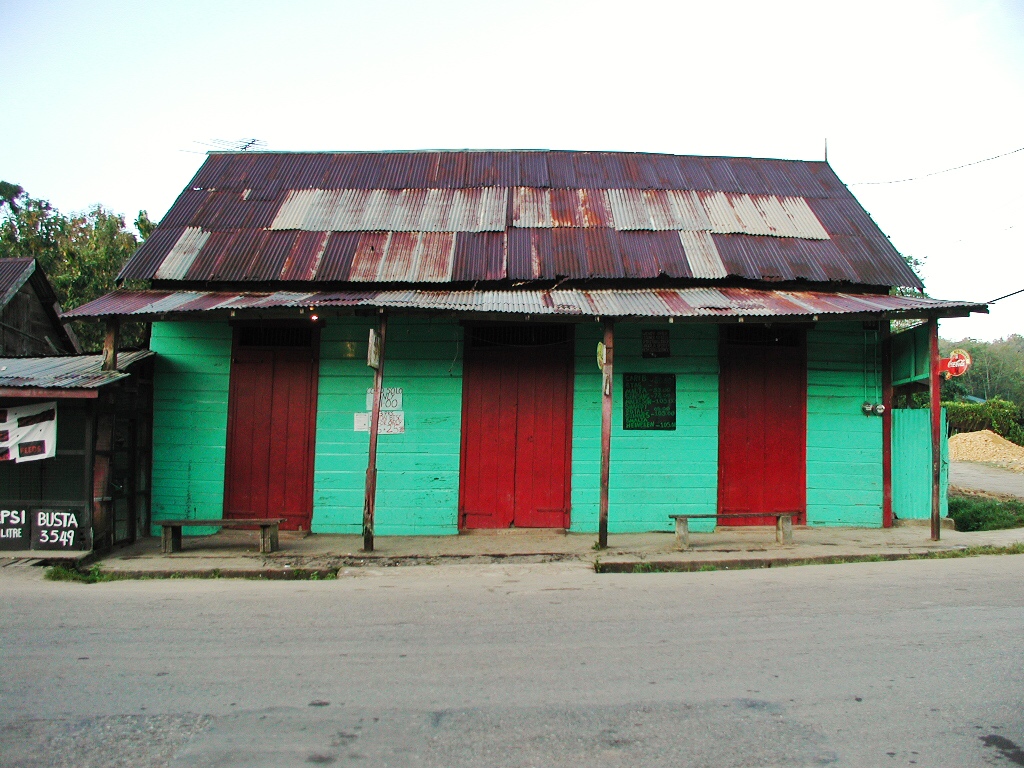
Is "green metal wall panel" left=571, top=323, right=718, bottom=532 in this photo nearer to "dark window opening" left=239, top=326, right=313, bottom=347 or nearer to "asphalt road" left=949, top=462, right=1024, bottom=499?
"dark window opening" left=239, top=326, right=313, bottom=347

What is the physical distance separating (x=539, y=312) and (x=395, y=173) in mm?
5758

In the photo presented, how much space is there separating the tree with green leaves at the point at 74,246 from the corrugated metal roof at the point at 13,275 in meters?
1.25

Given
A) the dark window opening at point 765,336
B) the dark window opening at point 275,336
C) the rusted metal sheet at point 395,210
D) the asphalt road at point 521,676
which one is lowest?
the asphalt road at point 521,676

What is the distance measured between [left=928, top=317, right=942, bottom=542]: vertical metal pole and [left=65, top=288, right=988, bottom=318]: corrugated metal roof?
1.25 feet

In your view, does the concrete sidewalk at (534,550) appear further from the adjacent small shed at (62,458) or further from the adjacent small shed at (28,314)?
the adjacent small shed at (28,314)

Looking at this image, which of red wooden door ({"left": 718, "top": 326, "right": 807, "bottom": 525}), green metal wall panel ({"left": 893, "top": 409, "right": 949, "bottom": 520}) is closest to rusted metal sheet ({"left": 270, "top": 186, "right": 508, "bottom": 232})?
red wooden door ({"left": 718, "top": 326, "right": 807, "bottom": 525})

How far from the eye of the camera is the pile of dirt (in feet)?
83.0

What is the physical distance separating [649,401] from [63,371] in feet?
26.1

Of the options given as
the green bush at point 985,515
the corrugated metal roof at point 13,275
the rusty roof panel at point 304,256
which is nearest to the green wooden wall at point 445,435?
the rusty roof panel at point 304,256

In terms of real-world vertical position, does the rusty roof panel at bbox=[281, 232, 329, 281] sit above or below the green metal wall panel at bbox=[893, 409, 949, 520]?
above

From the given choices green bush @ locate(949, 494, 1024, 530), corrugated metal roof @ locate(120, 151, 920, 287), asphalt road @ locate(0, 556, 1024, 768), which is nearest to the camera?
asphalt road @ locate(0, 556, 1024, 768)

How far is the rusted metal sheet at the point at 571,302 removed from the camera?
334 inches

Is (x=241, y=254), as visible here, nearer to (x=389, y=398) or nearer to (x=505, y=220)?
(x=389, y=398)

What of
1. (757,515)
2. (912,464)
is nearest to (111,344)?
(757,515)
